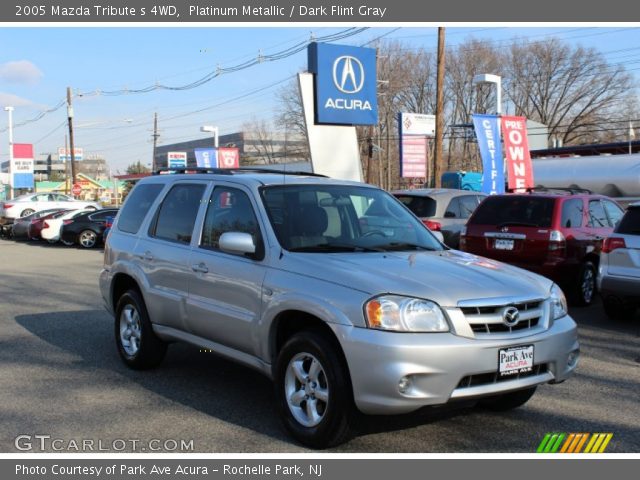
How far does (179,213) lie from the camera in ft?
20.1

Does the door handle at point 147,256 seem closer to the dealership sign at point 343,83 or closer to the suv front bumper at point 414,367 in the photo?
the suv front bumper at point 414,367

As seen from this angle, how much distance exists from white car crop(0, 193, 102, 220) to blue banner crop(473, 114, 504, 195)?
21.0 metres

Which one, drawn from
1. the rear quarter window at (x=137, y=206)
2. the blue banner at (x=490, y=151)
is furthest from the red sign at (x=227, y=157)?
the rear quarter window at (x=137, y=206)

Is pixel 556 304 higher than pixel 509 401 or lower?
higher

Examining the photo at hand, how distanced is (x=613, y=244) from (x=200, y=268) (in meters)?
5.54

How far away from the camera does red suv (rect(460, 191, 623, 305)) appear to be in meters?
9.93

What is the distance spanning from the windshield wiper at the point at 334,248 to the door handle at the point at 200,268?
90cm

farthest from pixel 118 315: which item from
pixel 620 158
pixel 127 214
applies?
pixel 620 158

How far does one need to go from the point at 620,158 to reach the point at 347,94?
15263 mm

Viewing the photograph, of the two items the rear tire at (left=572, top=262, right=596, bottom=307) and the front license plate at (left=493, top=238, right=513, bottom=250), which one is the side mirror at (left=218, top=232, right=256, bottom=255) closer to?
the front license plate at (left=493, top=238, right=513, bottom=250)

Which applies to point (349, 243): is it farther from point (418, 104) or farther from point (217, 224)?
point (418, 104)

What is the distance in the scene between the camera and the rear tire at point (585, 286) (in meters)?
10.2

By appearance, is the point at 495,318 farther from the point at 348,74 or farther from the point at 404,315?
the point at 348,74

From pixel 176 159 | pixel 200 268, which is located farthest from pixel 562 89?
pixel 200 268
